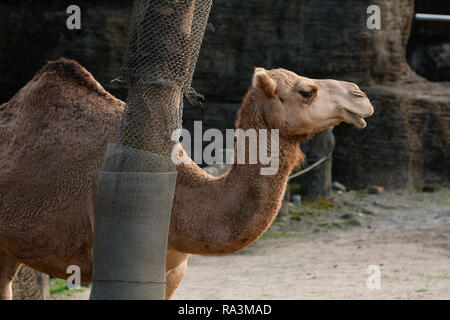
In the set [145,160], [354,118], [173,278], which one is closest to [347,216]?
[173,278]

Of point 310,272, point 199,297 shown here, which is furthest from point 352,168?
point 199,297

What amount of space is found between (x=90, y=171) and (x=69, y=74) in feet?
2.98

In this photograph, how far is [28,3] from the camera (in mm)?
11891

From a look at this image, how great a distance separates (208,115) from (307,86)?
798 cm

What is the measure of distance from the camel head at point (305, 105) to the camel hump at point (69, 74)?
136 centimetres

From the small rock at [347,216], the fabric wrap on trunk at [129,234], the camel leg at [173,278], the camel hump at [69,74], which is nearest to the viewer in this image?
the fabric wrap on trunk at [129,234]

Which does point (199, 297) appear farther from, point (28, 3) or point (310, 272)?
point (28, 3)

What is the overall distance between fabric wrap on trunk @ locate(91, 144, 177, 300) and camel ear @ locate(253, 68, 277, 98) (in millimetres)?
965

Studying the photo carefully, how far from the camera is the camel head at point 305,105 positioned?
4.27 metres

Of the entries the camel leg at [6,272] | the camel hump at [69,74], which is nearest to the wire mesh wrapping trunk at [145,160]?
the camel hump at [69,74]

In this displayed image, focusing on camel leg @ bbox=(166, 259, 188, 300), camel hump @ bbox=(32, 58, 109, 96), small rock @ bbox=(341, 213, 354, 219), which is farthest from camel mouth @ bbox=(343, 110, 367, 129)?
small rock @ bbox=(341, 213, 354, 219)

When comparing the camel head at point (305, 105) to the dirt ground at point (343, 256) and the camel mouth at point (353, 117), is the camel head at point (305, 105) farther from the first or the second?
the dirt ground at point (343, 256)

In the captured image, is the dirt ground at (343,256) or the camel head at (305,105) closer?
the camel head at (305,105)

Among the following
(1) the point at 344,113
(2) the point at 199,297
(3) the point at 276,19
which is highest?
(3) the point at 276,19
